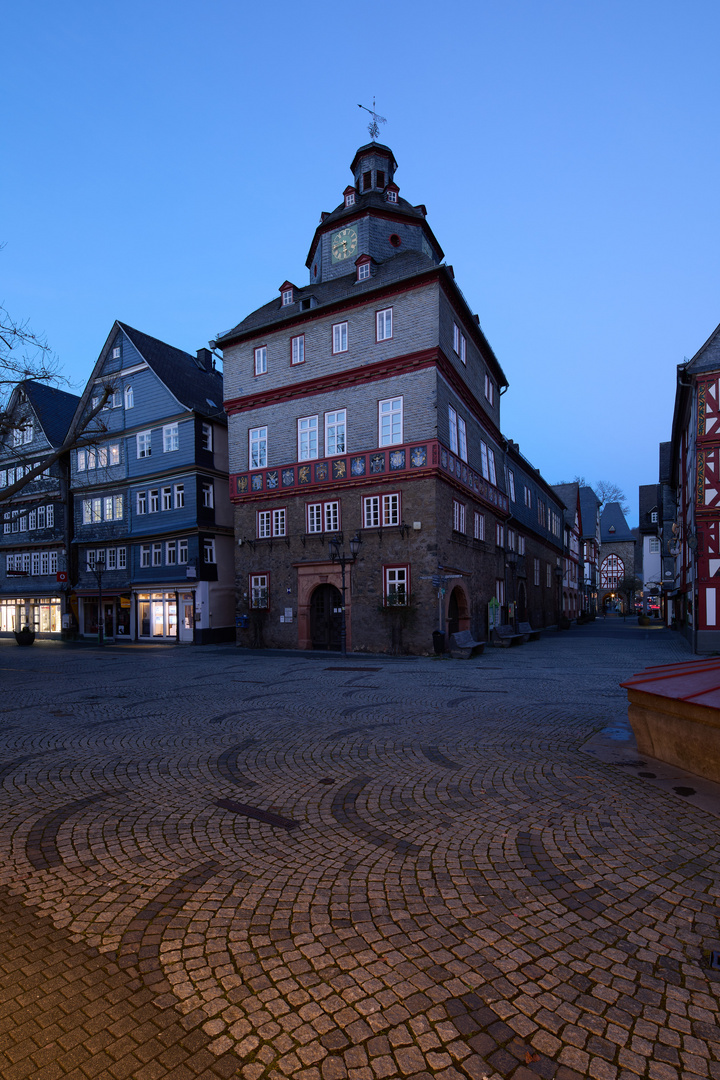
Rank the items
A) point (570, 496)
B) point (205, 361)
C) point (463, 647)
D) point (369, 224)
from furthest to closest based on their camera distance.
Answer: point (570, 496), point (205, 361), point (369, 224), point (463, 647)

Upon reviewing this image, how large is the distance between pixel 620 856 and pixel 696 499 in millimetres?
20226

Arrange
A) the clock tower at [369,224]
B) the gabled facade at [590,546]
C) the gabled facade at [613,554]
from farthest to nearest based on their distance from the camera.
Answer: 1. the gabled facade at [613,554]
2. the gabled facade at [590,546]
3. the clock tower at [369,224]

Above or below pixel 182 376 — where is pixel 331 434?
below

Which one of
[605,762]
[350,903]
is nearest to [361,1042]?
[350,903]

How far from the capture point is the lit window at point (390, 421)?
847 inches

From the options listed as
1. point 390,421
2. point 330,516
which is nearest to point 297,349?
point 390,421

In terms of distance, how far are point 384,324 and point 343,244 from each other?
299 inches

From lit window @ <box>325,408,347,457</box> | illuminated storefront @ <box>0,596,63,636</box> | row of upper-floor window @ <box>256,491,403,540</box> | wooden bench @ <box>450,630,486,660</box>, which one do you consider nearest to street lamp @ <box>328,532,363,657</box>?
row of upper-floor window @ <box>256,491,403,540</box>

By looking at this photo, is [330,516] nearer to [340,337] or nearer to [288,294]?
[340,337]

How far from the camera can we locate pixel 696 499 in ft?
68.8

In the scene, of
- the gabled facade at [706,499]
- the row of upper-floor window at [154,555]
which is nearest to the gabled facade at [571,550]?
the gabled facade at [706,499]

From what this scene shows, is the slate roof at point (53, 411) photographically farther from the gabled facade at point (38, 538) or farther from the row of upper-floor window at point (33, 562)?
the row of upper-floor window at point (33, 562)

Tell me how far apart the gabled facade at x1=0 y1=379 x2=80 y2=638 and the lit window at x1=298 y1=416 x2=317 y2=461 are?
1870 centimetres

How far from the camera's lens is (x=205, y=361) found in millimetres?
37094
